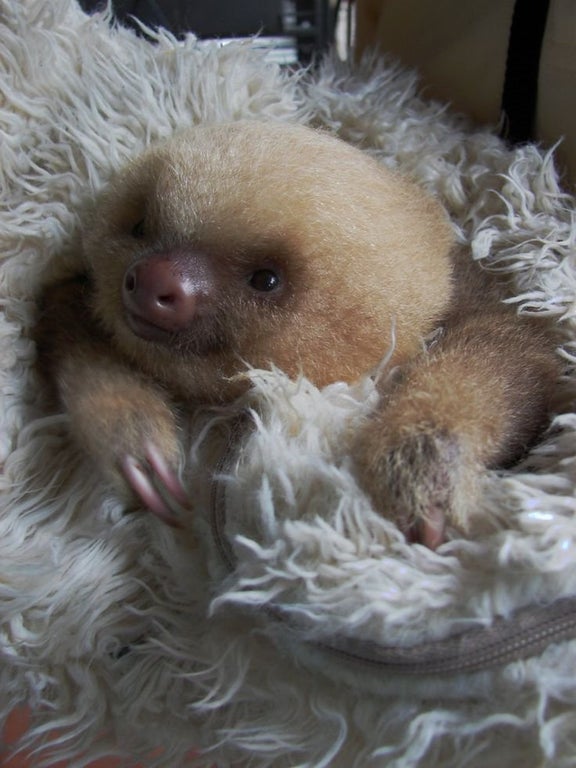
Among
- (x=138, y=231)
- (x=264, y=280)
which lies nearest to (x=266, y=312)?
(x=264, y=280)

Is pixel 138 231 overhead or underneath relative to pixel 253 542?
overhead

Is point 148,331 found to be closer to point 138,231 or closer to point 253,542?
point 138,231

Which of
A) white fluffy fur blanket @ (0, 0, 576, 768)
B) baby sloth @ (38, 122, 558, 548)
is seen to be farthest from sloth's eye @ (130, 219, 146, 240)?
white fluffy fur blanket @ (0, 0, 576, 768)

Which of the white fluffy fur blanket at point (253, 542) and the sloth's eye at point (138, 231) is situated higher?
the sloth's eye at point (138, 231)

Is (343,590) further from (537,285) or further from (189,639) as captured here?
(537,285)

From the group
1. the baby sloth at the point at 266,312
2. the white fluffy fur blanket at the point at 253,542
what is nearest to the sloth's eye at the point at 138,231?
the baby sloth at the point at 266,312

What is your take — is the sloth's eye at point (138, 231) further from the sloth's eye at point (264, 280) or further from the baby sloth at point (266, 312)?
the sloth's eye at point (264, 280)

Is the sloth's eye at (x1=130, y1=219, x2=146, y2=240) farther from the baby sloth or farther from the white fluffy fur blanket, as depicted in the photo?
the white fluffy fur blanket
